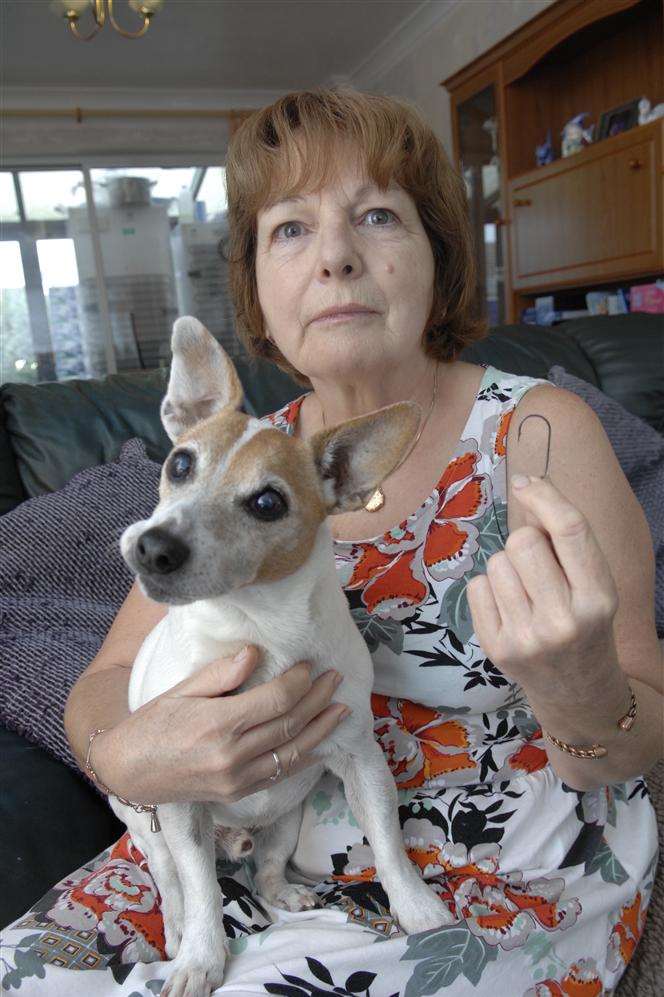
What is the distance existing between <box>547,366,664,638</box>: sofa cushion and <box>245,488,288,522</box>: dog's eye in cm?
138

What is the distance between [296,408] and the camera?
136 cm

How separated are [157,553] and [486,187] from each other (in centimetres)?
466

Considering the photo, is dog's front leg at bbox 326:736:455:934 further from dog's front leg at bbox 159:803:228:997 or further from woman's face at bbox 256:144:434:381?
woman's face at bbox 256:144:434:381

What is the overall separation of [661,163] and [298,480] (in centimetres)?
319

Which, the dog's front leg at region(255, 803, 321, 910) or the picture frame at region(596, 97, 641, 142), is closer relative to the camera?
the dog's front leg at region(255, 803, 321, 910)

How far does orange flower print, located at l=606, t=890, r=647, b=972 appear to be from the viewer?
35.5 inches

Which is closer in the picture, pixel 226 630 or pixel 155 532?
pixel 155 532

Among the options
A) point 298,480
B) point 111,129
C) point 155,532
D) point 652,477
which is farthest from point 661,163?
point 111,129

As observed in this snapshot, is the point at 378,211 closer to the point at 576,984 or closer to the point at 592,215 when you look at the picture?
the point at 576,984

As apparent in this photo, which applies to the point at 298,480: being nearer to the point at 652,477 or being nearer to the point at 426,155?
the point at 426,155

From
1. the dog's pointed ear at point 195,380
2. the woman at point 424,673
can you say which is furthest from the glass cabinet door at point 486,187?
the dog's pointed ear at point 195,380

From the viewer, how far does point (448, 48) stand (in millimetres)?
5059

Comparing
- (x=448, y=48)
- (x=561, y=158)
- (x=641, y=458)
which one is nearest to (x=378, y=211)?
(x=641, y=458)

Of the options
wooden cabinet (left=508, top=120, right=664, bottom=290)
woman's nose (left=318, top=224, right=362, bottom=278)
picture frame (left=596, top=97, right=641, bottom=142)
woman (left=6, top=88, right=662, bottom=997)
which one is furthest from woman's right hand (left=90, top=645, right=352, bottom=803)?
picture frame (left=596, top=97, right=641, bottom=142)
